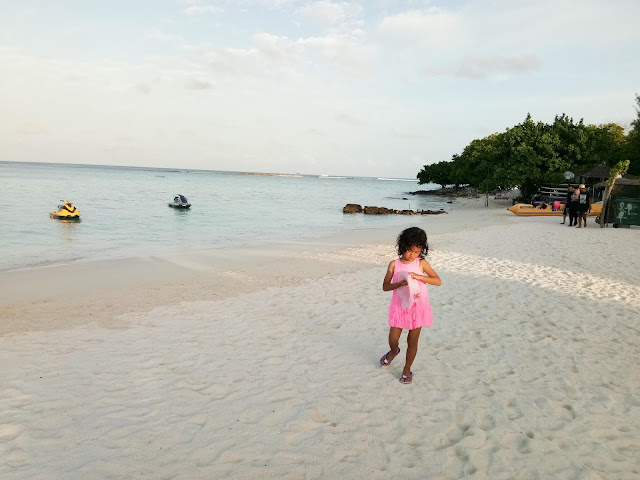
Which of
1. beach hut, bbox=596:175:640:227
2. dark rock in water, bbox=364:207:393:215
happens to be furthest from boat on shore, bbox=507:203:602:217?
dark rock in water, bbox=364:207:393:215

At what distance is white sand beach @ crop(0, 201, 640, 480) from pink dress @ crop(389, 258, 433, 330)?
765 millimetres

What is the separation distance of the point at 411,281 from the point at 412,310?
1.24ft

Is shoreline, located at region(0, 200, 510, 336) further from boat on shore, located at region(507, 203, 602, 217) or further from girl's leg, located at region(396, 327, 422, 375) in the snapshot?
boat on shore, located at region(507, 203, 602, 217)

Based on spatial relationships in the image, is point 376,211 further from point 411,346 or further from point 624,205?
point 411,346

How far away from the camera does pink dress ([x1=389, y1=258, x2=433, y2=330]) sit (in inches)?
178

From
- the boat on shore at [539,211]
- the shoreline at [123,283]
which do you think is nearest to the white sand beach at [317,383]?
the shoreline at [123,283]

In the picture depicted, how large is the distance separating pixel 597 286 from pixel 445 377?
5926 mm

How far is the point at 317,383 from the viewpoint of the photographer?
4852 millimetres

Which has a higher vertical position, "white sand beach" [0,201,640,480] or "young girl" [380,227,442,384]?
"young girl" [380,227,442,384]

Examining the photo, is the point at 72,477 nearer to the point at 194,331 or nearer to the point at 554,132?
the point at 194,331

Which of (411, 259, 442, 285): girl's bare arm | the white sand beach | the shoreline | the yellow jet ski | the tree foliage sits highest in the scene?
the tree foliage

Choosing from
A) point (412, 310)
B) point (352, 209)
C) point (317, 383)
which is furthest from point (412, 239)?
point (352, 209)

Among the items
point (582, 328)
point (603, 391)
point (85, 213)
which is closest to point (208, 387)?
point (603, 391)

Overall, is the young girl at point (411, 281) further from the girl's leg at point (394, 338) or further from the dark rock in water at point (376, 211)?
the dark rock in water at point (376, 211)
